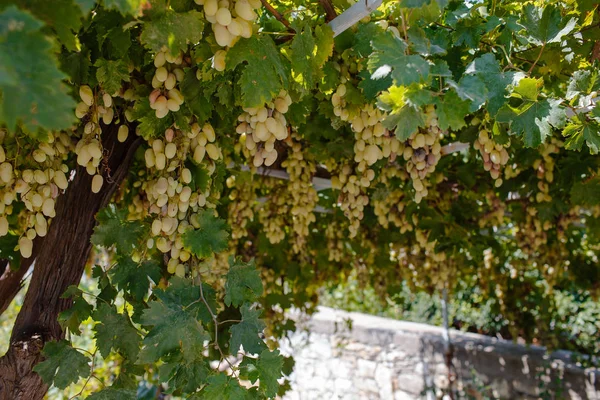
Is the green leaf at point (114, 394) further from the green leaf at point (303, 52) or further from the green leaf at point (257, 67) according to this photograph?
the green leaf at point (303, 52)

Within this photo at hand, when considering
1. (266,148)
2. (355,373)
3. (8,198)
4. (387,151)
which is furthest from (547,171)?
(355,373)

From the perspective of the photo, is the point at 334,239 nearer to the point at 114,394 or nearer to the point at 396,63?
the point at 114,394

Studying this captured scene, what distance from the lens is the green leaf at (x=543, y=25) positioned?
1.36 metres

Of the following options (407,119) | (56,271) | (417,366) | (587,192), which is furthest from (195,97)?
(417,366)

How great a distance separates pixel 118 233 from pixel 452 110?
961mm

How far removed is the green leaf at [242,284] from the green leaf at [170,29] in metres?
0.61

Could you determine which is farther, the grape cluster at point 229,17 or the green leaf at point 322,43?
the green leaf at point 322,43

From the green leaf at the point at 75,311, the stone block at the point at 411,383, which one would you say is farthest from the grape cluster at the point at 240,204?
the stone block at the point at 411,383

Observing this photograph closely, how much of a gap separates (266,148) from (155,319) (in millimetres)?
521

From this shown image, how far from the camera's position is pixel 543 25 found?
1.36 metres

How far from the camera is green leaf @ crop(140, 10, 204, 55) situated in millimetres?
1033

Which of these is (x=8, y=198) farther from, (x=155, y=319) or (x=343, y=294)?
(x=343, y=294)

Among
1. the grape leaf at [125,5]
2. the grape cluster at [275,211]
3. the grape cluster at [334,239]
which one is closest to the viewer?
the grape leaf at [125,5]

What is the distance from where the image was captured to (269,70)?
3.80ft
